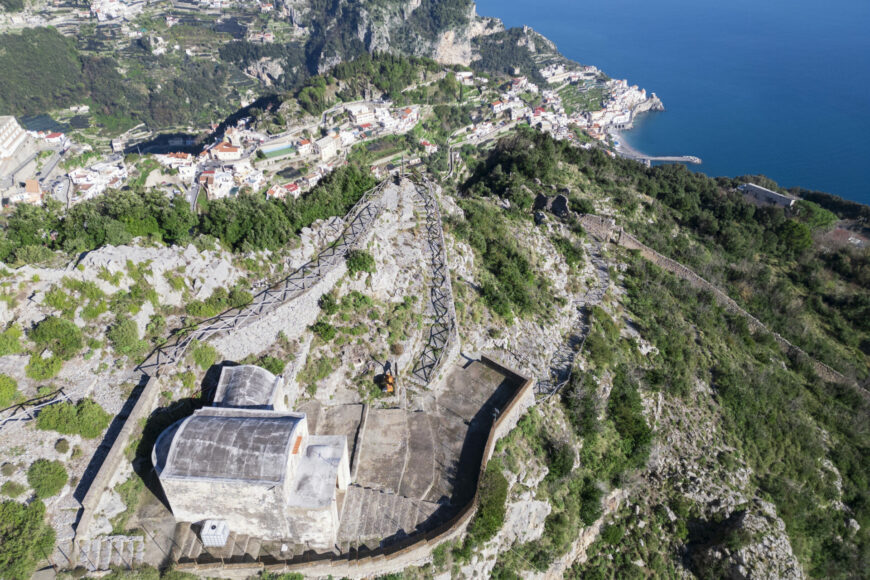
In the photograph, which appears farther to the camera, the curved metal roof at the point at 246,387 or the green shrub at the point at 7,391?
the curved metal roof at the point at 246,387

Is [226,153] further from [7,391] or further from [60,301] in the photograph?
[7,391]

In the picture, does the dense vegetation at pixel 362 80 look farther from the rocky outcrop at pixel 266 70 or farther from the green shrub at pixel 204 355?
the green shrub at pixel 204 355

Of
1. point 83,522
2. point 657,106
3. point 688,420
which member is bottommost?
point 657,106

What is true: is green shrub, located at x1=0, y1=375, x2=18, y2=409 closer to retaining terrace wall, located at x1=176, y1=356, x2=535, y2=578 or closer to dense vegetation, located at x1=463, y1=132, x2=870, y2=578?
retaining terrace wall, located at x1=176, y1=356, x2=535, y2=578

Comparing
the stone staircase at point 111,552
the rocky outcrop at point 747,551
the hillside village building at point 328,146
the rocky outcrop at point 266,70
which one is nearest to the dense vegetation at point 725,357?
the rocky outcrop at point 747,551

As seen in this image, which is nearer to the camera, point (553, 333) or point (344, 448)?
point (344, 448)

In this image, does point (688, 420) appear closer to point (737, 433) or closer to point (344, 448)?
point (737, 433)

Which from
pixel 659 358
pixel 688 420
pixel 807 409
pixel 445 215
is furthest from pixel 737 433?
pixel 445 215
